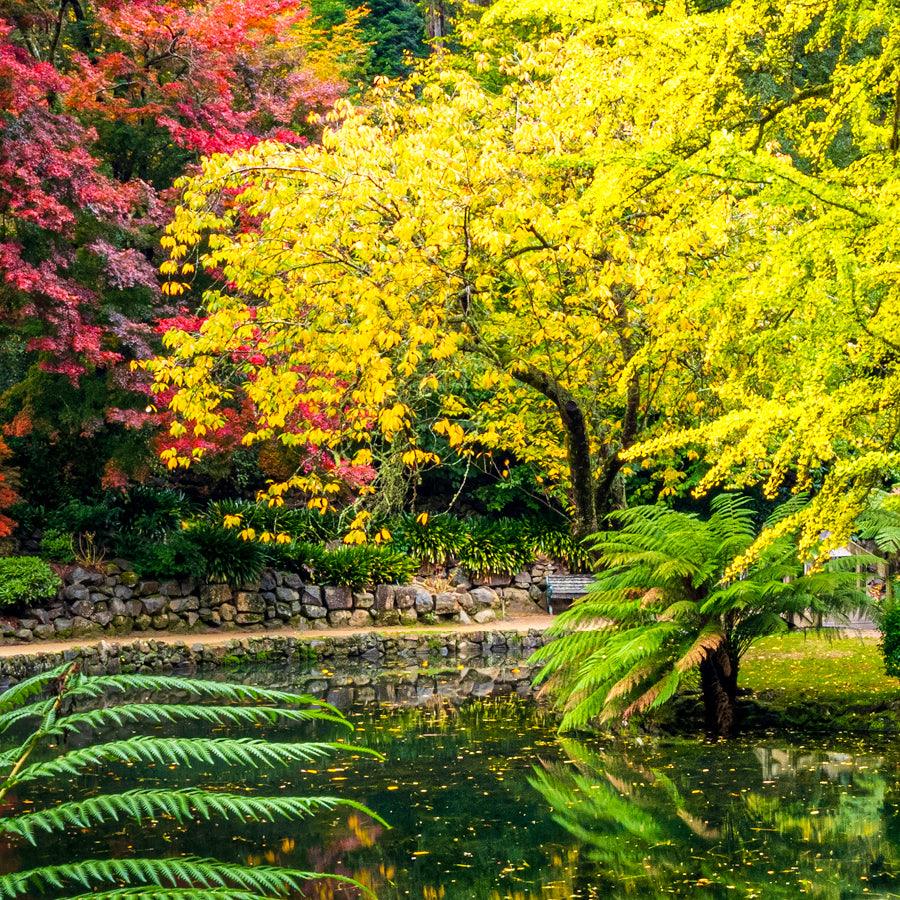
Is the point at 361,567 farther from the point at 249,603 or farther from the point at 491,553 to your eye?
the point at 491,553

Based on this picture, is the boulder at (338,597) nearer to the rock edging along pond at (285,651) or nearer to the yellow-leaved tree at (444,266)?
the rock edging along pond at (285,651)

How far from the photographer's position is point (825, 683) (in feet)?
29.7

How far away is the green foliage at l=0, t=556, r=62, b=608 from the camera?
13133 mm

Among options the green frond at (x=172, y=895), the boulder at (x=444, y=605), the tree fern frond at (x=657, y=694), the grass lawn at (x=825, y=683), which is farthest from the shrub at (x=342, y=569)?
the green frond at (x=172, y=895)

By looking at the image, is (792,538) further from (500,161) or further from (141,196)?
(141,196)

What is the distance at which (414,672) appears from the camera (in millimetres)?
12812

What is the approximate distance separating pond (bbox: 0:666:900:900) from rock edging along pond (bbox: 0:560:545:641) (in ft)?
22.2

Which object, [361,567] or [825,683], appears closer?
[825,683]

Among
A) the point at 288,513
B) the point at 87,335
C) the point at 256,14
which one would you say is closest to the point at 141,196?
the point at 87,335

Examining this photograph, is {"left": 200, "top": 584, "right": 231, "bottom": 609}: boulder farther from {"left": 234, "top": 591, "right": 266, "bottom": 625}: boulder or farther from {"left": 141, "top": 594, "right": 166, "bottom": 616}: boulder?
{"left": 141, "top": 594, "right": 166, "bottom": 616}: boulder

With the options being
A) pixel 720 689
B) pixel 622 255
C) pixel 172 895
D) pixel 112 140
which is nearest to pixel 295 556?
pixel 112 140

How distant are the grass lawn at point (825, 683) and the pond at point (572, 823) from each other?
550 mm

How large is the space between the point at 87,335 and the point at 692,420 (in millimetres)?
6711

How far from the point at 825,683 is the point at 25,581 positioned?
375 inches
